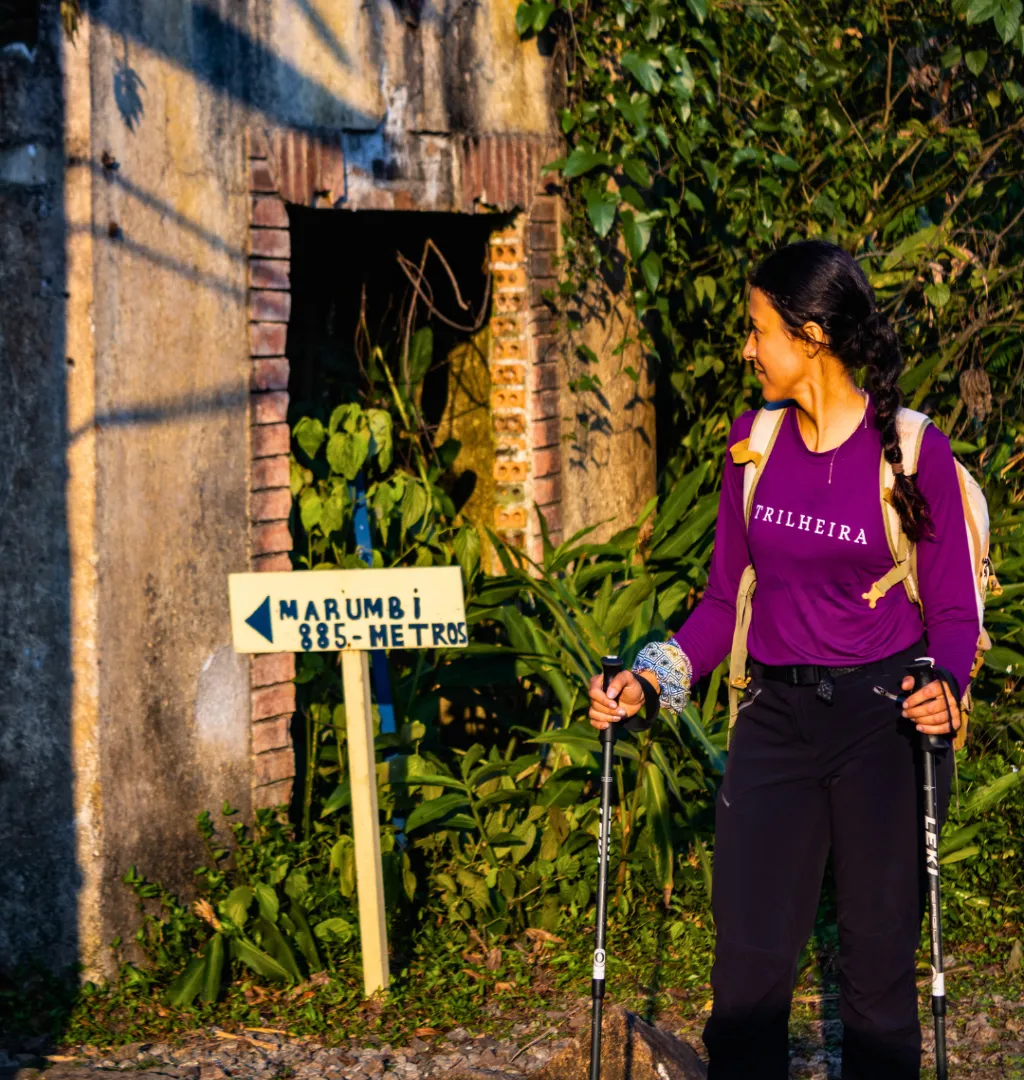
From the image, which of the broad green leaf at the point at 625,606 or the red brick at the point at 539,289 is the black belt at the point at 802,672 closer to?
the broad green leaf at the point at 625,606

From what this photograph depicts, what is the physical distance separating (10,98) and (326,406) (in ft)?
6.79

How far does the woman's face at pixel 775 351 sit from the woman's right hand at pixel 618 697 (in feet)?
2.22

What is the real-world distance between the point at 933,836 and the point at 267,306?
296cm

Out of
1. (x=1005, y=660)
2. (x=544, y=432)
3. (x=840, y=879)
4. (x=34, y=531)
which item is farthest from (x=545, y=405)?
(x=840, y=879)

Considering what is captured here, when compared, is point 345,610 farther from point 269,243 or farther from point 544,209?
point 544,209

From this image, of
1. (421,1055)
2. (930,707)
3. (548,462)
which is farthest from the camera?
(548,462)

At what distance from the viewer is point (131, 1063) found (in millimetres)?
4594

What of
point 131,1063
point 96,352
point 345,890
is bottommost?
point 131,1063

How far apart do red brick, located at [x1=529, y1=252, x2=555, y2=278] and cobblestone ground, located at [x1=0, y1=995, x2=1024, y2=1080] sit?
9.01ft

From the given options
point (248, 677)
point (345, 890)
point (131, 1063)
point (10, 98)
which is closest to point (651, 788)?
point (345, 890)

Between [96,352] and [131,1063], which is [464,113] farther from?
[131,1063]

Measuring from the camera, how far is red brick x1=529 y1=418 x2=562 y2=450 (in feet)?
20.3

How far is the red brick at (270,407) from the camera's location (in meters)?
5.32

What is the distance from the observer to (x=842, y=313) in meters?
3.32
